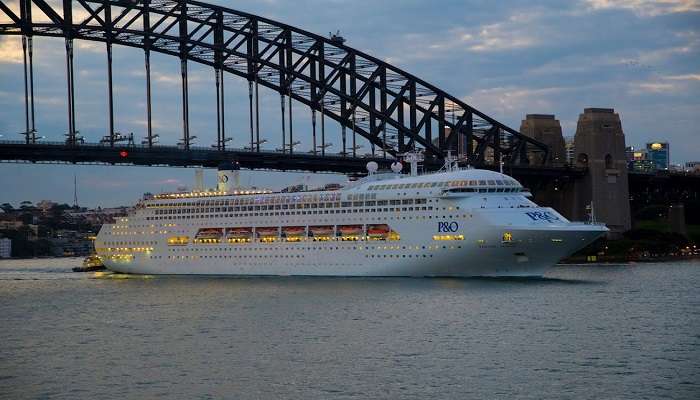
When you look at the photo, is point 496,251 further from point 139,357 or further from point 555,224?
point 139,357

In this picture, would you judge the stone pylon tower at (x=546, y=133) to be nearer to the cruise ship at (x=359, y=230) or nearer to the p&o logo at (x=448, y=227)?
the cruise ship at (x=359, y=230)

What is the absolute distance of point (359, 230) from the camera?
7350 centimetres

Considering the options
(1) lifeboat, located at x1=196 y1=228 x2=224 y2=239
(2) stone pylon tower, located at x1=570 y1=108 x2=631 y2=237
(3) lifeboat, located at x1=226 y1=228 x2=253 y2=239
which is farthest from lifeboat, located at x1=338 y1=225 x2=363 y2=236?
(2) stone pylon tower, located at x1=570 y1=108 x2=631 y2=237

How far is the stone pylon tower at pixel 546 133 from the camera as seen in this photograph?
125500 millimetres

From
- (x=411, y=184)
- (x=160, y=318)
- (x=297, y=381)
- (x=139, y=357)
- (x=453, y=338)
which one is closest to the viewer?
(x=297, y=381)

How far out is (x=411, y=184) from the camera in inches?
2842

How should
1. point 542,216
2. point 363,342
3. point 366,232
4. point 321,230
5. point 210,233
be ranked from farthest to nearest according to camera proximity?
point 210,233 → point 321,230 → point 366,232 → point 542,216 → point 363,342

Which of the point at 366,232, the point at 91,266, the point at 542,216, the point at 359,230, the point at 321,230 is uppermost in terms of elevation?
the point at 542,216

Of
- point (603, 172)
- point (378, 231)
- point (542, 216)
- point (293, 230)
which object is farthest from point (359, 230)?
point (603, 172)

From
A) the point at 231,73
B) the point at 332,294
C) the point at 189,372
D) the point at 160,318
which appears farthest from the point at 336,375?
the point at 231,73

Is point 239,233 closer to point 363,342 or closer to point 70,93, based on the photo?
point 70,93

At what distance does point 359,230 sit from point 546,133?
58328 millimetres

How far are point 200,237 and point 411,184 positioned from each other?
809 inches

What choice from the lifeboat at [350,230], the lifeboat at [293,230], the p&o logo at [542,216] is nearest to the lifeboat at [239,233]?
the lifeboat at [293,230]
